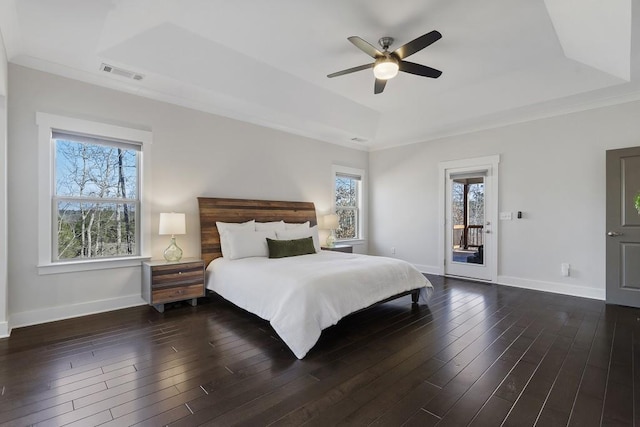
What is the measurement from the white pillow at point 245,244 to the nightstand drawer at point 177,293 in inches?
22.9

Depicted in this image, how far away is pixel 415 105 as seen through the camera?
5348mm

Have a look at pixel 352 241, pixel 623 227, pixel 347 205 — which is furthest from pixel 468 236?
pixel 347 205

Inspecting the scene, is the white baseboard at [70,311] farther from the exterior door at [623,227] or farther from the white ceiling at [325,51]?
the exterior door at [623,227]

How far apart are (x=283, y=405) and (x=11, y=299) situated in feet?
10.6

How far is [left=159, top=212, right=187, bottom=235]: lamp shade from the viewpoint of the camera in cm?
396

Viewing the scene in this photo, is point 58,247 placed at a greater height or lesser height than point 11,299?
greater

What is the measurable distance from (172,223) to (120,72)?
181 cm

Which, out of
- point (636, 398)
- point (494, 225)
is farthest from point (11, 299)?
point (494, 225)

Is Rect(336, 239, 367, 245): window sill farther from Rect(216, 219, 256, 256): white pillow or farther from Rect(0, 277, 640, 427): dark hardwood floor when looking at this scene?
Rect(0, 277, 640, 427): dark hardwood floor

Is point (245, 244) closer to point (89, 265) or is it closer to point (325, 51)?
point (89, 265)

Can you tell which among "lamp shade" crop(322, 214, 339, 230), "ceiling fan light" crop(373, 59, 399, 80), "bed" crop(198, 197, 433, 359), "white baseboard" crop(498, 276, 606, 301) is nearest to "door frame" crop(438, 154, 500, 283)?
"white baseboard" crop(498, 276, 606, 301)

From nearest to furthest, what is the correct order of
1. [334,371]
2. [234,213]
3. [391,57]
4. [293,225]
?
[334,371]
[391,57]
[234,213]
[293,225]

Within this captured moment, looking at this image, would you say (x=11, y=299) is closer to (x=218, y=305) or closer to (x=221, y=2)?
(x=218, y=305)

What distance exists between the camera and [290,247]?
14.8 feet
